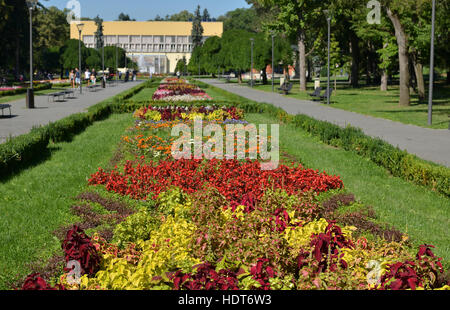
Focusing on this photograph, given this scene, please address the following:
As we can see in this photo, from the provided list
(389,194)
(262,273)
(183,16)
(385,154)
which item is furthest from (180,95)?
(183,16)

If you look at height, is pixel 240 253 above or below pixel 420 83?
below

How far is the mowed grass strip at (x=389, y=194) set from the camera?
632cm

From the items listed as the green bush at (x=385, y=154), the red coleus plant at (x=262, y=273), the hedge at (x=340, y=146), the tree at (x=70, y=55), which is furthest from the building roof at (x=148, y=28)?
the red coleus plant at (x=262, y=273)

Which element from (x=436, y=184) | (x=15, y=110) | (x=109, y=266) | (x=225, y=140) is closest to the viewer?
(x=109, y=266)

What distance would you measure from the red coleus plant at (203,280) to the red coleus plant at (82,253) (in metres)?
0.80

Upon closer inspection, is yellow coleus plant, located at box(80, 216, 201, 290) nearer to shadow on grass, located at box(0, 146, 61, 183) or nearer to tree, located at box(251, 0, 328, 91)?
shadow on grass, located at box(0, 146, 61, 183)

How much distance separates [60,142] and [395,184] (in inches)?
311

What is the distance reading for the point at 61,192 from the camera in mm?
8297

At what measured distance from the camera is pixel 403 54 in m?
24.5

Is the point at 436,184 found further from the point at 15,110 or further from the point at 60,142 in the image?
the point at 15,110

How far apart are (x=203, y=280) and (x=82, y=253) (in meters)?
1.04

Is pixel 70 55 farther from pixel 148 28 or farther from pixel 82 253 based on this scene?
pixel 148 28
